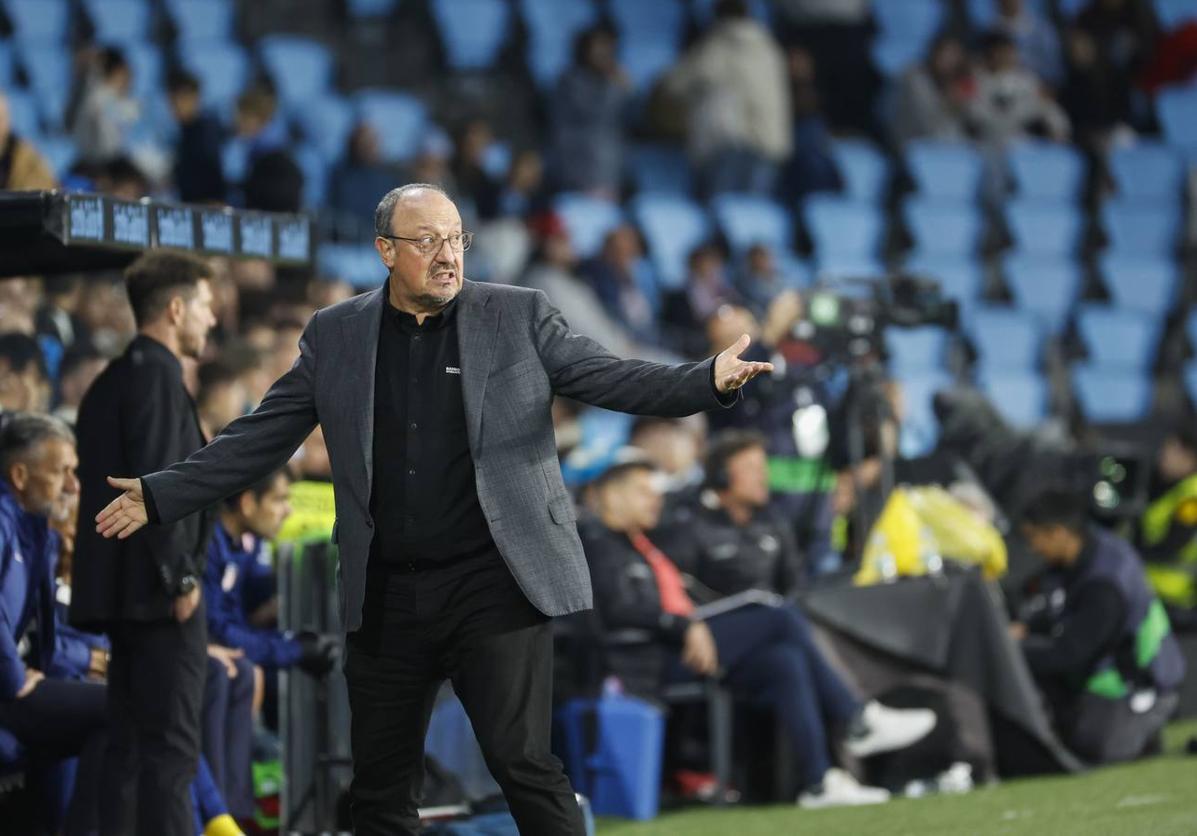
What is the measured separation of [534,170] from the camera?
1446cm

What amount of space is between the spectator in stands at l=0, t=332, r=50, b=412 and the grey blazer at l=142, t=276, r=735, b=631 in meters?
2.57

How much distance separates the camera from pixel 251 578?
25.6 feet

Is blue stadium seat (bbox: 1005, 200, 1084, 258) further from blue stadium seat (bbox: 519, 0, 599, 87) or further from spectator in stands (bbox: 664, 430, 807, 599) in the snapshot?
spectator in stands (bbox: 664, 430, 807, 599)

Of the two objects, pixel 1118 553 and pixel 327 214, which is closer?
pixel 1118 553

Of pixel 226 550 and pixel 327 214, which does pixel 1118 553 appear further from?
pixel 327 214

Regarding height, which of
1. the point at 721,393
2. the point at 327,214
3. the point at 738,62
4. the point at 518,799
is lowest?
the point at 518,799

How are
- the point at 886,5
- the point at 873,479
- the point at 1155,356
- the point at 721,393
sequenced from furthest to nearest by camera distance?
the point at 886,5 < the point at 1155,356 < the point at 873,479 < the point at 721,393

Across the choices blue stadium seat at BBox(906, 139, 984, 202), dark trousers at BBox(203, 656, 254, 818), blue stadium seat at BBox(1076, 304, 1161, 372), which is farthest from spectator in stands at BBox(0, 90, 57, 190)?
blue stadium seat at BBox(1076, 304, 1161, 372)

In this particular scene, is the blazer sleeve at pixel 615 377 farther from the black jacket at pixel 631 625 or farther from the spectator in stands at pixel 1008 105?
the spectator in stands at pixel 1008 105

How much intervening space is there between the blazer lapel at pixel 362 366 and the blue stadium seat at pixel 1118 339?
10.9 m

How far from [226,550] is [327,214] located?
6242 mm

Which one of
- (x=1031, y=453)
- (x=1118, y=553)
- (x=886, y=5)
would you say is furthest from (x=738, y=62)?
(x=1118, y=553)

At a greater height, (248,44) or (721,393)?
(248,44)

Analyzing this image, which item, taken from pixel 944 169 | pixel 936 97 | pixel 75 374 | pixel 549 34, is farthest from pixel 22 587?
pixel 936 97
